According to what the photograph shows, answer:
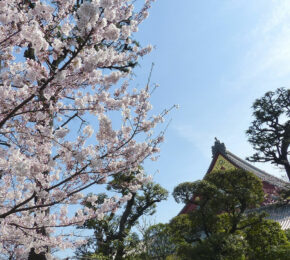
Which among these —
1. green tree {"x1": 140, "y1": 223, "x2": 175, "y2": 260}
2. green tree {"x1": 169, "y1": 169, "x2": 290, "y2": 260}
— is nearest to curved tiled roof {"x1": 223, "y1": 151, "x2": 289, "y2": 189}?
green tree {"x1": 169, "y1": 169, "x2": 290, "y2": 260}

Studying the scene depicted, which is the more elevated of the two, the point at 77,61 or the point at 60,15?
the point at 60,15

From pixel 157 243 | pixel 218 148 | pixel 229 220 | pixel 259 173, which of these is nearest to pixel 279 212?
pixel 259 173

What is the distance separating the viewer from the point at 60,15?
15.2ft

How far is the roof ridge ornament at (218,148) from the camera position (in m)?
20.4

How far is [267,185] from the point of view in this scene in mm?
17969

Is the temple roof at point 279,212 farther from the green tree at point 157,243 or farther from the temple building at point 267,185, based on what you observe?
the green tree at point 157,243

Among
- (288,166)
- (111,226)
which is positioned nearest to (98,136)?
(111,226)

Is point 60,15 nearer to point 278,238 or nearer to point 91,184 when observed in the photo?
point 91,184

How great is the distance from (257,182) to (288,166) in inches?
271

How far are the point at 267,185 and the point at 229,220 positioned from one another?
10.0 meters

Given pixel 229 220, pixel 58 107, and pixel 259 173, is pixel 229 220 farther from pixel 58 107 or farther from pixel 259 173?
pixel 259 173

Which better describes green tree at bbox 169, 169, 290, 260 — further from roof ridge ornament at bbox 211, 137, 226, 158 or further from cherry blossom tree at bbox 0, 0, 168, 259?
roof ridge ornament at bbox 211, 137, 226, 158

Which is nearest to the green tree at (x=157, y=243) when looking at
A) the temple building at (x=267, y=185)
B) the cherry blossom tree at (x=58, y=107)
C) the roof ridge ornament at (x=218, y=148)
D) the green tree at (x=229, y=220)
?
the temple building at (x=267, y=185)

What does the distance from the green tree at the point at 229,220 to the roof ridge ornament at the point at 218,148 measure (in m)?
11.2
